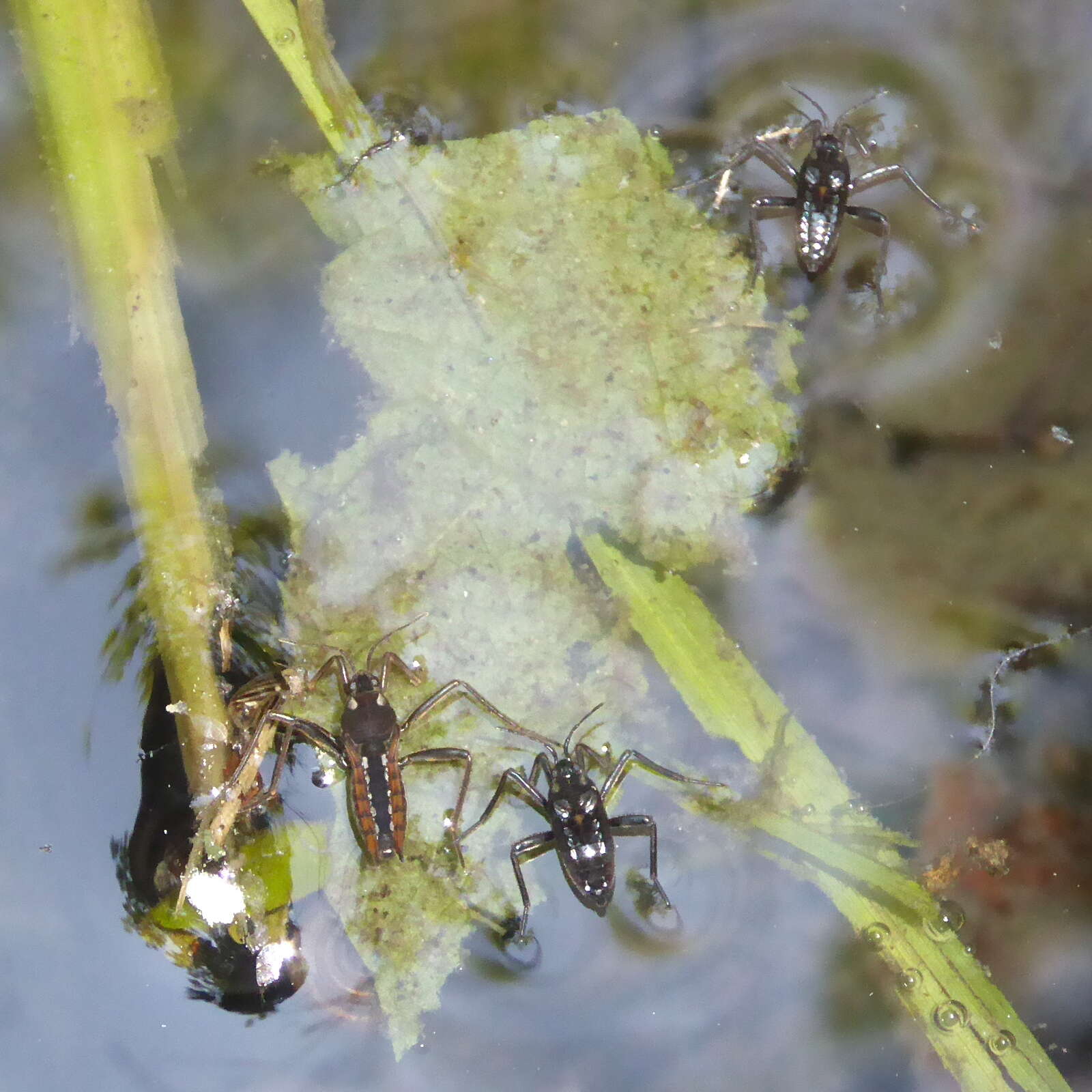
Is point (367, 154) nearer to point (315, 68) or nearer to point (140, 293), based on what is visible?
point (315, 68)

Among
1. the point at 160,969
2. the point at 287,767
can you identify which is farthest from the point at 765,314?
the point at 160,969

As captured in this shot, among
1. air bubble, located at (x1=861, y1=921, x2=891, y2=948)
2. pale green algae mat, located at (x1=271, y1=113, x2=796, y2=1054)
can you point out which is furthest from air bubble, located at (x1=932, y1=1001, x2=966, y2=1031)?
pale green algae mat, located at (x1=271, y1=113, x2=796, y2=1054)

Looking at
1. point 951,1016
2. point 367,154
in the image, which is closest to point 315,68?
point 367,154

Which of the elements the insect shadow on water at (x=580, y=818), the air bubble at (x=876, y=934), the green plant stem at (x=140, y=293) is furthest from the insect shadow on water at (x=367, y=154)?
the air bubble at (x=876, y=934)

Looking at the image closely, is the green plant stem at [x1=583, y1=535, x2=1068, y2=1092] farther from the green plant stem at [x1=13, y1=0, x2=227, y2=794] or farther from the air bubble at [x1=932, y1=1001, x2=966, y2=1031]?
the green plant stem at [x1=13, y1=0, x2=227, y2=794]

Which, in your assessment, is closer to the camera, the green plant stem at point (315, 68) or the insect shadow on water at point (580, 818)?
the insect shadow on water at point (580, 818)

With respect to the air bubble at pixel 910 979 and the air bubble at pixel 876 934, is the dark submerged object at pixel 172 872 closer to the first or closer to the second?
the air bubble at pixel 876 934
